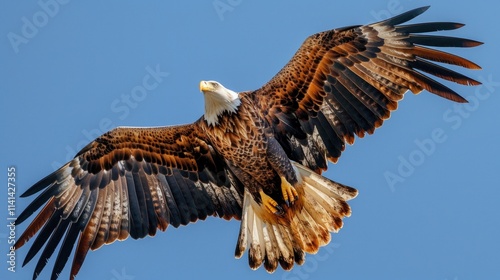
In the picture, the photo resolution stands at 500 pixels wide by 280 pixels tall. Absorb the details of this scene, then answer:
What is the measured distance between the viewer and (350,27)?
1532cm

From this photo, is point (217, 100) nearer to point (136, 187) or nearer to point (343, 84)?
point (343, 84)

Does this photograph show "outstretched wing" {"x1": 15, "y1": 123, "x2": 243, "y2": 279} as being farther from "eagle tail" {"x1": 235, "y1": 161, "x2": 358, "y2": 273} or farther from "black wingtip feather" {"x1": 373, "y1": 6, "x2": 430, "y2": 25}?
"black wingtip feather" {"x1": 373, "y1": 6, "x2": 430, "y2": 25}

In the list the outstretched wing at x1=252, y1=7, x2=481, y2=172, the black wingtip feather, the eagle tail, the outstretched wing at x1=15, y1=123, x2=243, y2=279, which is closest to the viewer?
the black wingtip feather

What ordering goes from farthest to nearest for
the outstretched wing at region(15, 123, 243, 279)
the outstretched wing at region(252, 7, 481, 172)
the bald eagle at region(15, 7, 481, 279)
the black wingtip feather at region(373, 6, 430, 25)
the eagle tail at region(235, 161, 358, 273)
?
the outstretched wing at region(15, 123, 243, 279)
the eagle tail at region(235, 161, 358, 273)
the bald eagle at region(15, 7, 481, 279)
the outstretched wing at region(252, 7, 481, 172)
the black wingtip feather at region(373, 6, 430, 25)

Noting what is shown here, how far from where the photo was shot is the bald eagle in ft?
50.5

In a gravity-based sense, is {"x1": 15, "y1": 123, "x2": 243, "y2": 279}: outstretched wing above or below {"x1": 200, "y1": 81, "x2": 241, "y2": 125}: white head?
below

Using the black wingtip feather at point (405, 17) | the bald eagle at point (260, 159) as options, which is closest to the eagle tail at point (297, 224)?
the bald eagle at point (260, 159)

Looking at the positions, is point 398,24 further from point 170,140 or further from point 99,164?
point 99,164

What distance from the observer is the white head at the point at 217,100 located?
1535 centimetres

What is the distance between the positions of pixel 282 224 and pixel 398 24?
11.0ft

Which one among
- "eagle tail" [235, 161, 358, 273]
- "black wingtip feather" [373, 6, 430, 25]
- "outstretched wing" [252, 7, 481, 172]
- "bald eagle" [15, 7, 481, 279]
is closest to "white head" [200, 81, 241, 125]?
"bald eagle" [15, 7, 481, 279]

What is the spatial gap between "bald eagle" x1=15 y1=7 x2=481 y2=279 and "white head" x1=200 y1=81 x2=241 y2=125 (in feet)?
0.05

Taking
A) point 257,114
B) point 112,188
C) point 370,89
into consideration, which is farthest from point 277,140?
point 112,188

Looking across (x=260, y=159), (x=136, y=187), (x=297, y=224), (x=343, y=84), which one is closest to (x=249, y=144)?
(x=260, y=159)
